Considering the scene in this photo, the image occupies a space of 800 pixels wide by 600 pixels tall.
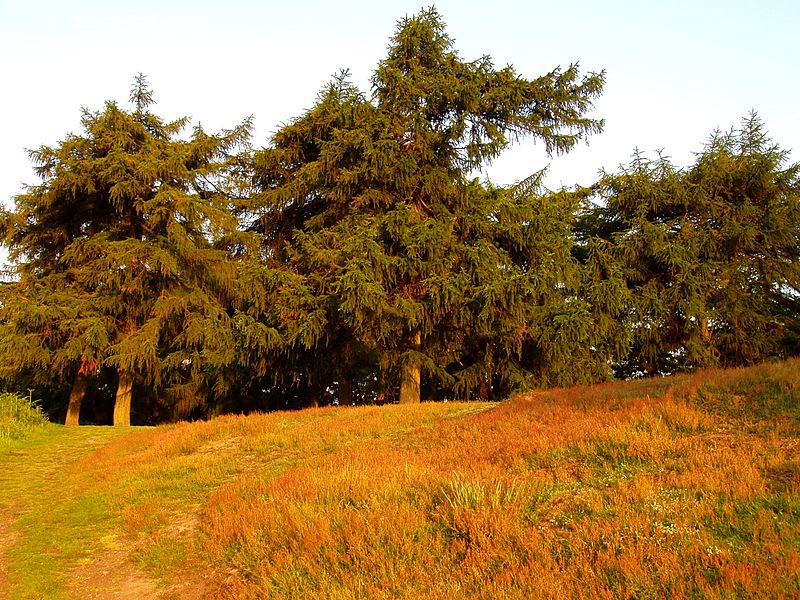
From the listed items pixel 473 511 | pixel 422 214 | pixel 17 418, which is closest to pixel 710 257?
pixel 422 214

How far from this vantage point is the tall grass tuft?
50.9 feet

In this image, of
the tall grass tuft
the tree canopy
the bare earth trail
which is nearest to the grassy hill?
the bare earth trail

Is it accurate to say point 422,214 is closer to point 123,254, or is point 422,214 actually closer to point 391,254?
point 391,254

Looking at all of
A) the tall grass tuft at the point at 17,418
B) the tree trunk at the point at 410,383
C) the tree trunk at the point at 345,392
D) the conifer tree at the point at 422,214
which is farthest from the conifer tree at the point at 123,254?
the tree trunk at the point at 410,383

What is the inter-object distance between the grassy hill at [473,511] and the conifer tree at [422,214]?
600 centimetres

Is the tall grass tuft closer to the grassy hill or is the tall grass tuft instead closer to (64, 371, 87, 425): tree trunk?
(64, 371, 87, 425): tree trunk

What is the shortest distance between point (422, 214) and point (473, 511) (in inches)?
565

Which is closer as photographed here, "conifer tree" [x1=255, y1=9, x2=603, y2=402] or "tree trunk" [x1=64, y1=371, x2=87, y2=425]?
"conifer tree" [x1=255, y1=9, x2=603, y2=402]

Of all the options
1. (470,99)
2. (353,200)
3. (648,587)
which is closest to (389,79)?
(470,99)

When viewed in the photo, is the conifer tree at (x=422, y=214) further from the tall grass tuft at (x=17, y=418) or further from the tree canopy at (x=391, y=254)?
the tall grass tuft at (x=17, y=418)

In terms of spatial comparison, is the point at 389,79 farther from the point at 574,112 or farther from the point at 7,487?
the point at 7,487

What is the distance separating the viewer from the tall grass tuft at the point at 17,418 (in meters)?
15.5

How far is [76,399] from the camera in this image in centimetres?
2209

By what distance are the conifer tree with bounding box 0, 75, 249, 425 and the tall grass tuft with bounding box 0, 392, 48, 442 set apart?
1698 mm
